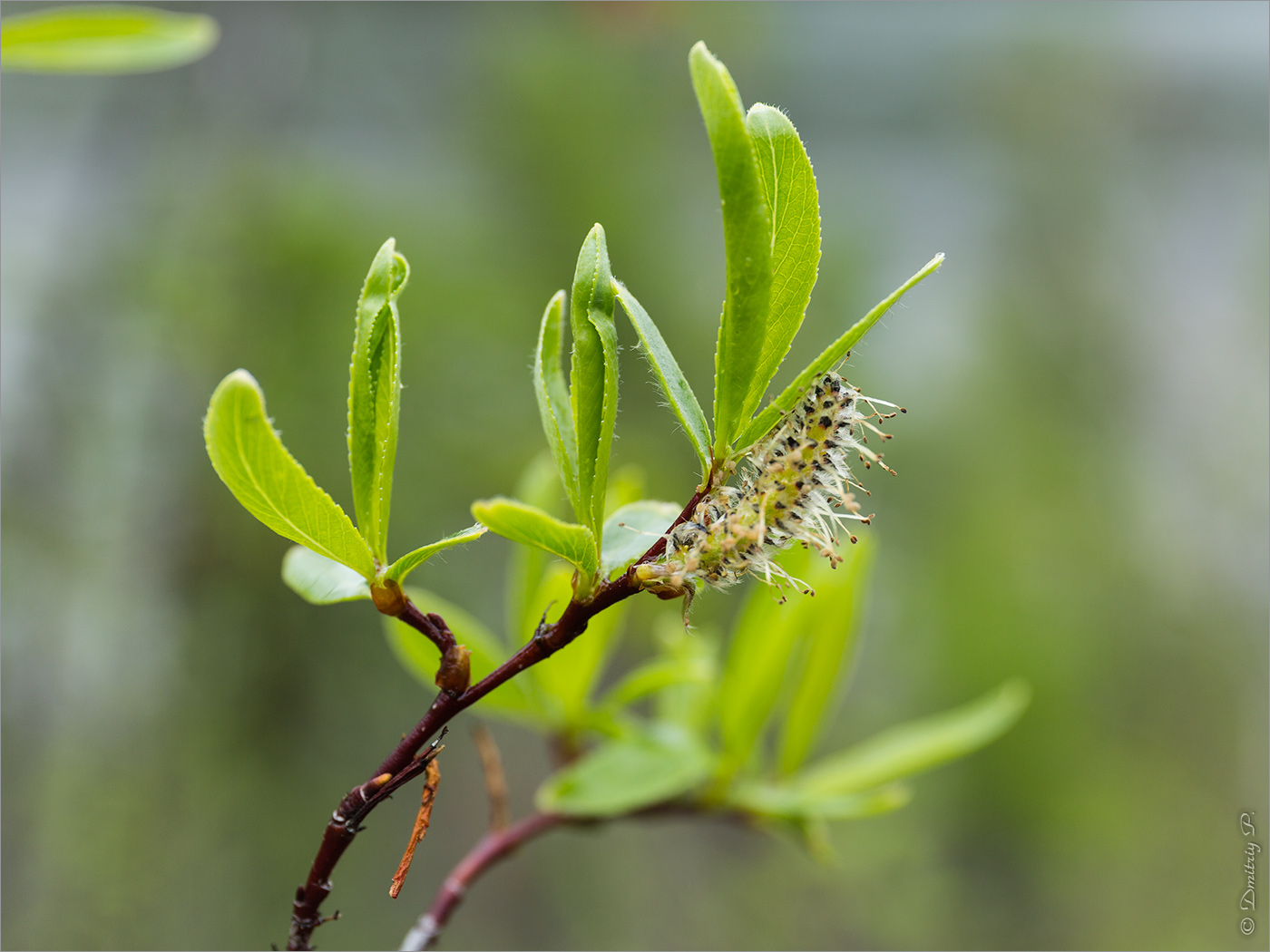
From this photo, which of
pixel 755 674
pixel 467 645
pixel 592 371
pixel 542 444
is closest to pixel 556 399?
pixel 592 371

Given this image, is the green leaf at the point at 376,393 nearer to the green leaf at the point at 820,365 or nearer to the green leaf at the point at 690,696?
the green leaf at the point at 820,365

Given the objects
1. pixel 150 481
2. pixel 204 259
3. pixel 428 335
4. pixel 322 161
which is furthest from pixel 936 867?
pixel 322 161

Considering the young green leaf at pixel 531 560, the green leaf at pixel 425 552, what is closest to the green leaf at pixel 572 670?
the young green leaf at pixel 531 560

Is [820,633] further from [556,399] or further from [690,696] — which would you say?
[556,399]

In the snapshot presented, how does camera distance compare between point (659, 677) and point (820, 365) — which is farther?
point (659, 677)

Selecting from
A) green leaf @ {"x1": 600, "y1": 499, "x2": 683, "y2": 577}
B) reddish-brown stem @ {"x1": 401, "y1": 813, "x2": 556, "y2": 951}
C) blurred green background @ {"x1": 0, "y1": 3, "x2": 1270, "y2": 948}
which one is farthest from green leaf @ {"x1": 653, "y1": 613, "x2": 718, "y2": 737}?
blurred green background @ {"x1": 0, "y1": 3, "x2": 1270, "y2": 948}
